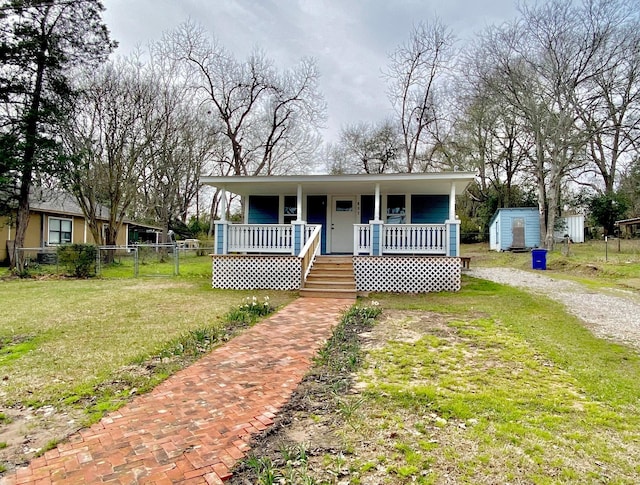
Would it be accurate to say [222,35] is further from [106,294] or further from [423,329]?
[423,329]

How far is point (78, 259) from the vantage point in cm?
1285

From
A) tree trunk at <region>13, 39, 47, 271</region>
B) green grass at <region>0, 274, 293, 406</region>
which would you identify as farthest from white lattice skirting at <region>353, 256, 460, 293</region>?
tree trunk at <region>13, 39, 47, 271</region>

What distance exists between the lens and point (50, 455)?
2.39 metres

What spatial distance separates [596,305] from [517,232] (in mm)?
13915

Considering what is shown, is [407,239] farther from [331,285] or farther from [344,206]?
[344,206]

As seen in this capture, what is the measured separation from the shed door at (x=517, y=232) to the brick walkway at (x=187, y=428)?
19083mm

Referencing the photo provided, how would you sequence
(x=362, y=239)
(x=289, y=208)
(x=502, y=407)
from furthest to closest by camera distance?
(x=289, y=208)
(x=362, y=239)
(x=502, y=407)

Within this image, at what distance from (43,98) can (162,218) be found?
9.49 m

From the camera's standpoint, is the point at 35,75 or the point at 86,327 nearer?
the point at 86,327

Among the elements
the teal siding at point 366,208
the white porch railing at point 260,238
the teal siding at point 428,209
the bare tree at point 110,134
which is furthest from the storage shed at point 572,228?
the bare tree at point 110,134

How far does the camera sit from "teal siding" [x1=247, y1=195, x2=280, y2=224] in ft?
41.0

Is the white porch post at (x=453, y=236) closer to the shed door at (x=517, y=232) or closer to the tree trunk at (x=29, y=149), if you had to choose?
the shed door at (x=517, y=232)

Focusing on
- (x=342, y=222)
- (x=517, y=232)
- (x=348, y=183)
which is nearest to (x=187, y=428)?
(x=348, y=183)

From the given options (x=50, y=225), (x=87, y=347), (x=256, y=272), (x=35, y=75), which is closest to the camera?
(x=87, y=347)
